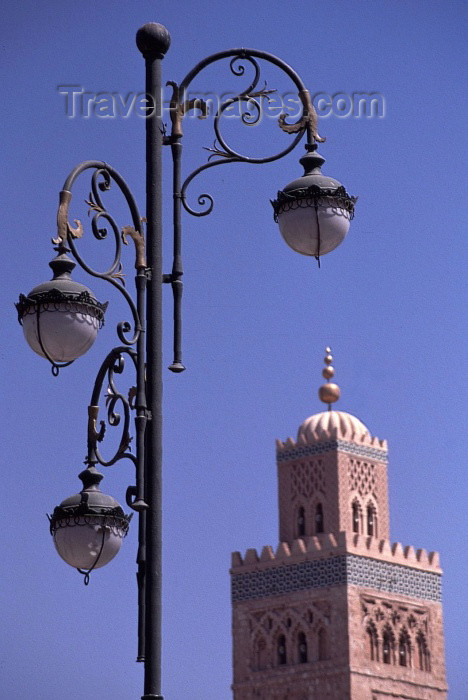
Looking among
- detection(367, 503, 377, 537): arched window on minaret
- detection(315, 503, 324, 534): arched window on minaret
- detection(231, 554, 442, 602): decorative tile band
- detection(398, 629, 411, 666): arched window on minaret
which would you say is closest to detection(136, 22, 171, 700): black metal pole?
detection(231, 554, 442, 602): decorative tile band

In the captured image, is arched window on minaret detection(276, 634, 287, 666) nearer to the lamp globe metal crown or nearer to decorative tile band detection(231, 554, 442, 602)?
decorative tile band detection(231, 554, 442, 602)

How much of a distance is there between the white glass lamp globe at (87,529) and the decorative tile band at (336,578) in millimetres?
38752

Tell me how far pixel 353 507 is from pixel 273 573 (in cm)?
293

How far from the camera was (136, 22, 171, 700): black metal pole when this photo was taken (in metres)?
8.32

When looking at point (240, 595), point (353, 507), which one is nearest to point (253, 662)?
point (240, 595)

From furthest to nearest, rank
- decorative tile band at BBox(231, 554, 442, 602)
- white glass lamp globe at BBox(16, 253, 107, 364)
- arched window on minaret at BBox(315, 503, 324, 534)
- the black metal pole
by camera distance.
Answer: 1. arched window on minaret at BBox(315, 503, 324, 534)
2. decorative tile band at BBox(231, 554, 442, 602)
3. white glass lamp globe at BBox(16, 253, 107, 364)
4. the black metal pole

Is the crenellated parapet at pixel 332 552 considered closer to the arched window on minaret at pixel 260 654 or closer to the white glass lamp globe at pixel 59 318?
the arched window on minaret at pixel 260 654

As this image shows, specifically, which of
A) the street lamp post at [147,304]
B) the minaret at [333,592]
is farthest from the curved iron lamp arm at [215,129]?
the minaret at [333,592]

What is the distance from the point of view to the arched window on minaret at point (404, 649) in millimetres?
49325

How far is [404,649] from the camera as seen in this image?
49.5 meters

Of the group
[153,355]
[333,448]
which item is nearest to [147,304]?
[153,355]

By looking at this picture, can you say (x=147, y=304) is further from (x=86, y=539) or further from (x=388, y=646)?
(x=388, y=646)

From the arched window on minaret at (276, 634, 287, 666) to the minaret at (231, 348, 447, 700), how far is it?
3cm

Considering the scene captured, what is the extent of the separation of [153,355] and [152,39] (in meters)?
1.73
